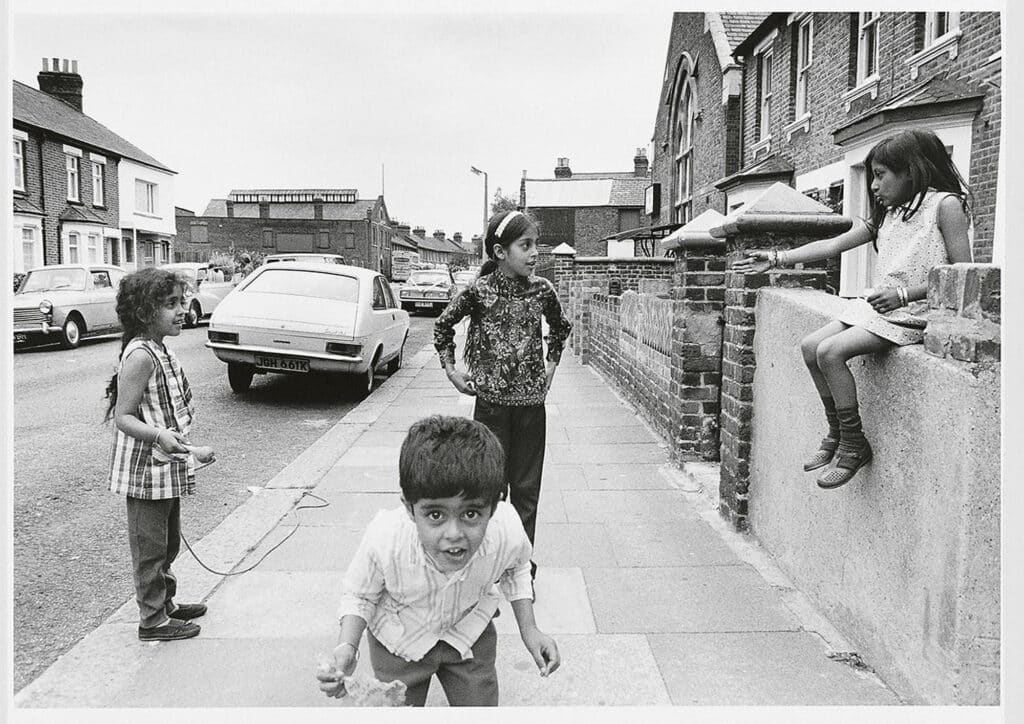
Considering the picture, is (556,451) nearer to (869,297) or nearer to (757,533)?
(757,533)

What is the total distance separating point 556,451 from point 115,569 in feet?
11.3

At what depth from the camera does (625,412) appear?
8.72 metres

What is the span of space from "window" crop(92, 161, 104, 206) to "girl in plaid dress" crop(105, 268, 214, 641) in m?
31.5

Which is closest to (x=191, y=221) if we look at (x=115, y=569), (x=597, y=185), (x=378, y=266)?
(x=378, y=266)

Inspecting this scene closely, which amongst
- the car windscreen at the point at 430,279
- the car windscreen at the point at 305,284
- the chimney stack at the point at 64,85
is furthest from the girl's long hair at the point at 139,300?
the chimney stack at the point at 64,85

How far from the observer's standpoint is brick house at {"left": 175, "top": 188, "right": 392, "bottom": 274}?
70875mm

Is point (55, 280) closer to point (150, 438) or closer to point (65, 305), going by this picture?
point (65, 305)

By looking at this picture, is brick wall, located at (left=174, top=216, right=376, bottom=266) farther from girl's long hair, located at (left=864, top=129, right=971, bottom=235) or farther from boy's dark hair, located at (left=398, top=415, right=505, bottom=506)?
boy's dark hair, located at (left=398, top=415, right=505, bottom=506)

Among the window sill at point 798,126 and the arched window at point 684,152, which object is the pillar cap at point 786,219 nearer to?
the window sill at point 798,126

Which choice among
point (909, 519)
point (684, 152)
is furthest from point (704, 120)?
point (909, 519)

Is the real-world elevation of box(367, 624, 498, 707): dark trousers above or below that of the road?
above

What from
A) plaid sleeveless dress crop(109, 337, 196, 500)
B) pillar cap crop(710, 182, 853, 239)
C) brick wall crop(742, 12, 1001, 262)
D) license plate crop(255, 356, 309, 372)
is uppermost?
brick wall crop(742, 12, 1001, 262)

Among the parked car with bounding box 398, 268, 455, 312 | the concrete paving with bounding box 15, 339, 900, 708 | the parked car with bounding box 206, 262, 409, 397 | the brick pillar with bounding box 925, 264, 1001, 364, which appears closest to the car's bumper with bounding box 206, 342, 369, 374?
the parked car with bounding box 206, 262, 409, 397

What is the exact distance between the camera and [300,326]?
31.0 feet
